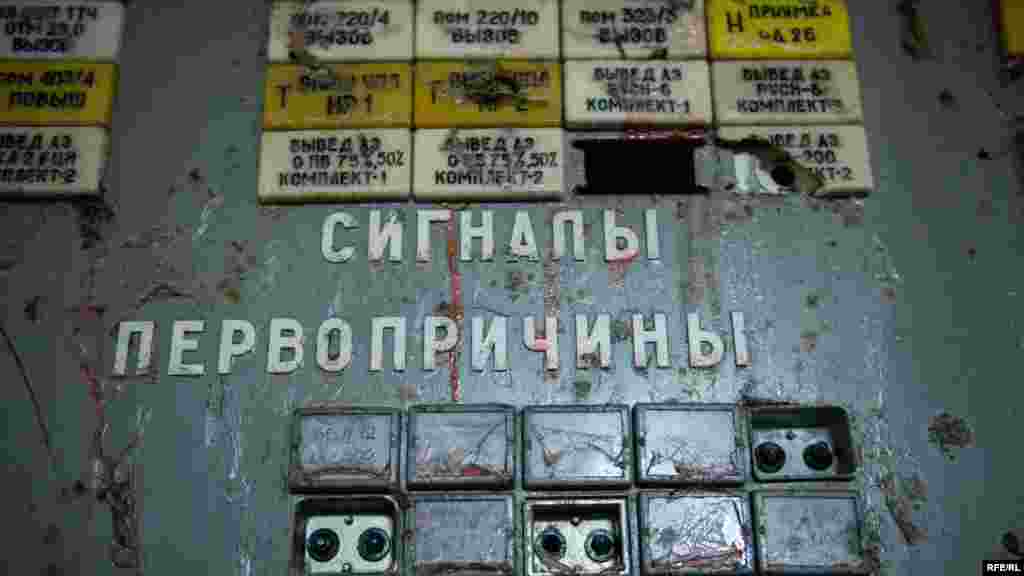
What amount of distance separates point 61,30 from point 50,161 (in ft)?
0.93

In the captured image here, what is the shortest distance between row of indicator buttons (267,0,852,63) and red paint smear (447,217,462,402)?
0.35 metres

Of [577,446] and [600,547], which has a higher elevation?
[577,446]

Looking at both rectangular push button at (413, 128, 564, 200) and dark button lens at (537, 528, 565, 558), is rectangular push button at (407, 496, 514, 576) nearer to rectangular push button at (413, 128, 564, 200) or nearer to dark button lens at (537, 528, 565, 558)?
dark button lens at (537, 528, 565, 558)

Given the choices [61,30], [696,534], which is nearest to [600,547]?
[696,534]

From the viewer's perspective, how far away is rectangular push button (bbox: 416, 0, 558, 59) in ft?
5.81

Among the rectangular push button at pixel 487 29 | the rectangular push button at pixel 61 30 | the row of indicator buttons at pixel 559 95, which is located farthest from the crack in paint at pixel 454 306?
the rectangular push button at pixel 61 30

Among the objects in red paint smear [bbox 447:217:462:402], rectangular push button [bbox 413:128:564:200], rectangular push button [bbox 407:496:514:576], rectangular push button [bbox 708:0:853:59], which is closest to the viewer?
rectangular push button [bbox 407:496:514:576]

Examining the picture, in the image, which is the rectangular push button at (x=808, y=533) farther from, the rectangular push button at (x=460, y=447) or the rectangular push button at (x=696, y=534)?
the rectangular push button at (x=460, y=447)

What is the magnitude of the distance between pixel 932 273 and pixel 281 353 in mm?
1112

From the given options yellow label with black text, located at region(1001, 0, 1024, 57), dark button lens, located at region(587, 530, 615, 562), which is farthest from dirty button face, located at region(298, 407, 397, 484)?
yellow label with black text, located at region(1001, 0, 1024, 57)

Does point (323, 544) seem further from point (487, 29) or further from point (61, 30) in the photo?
point (61, 30)

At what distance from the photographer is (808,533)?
147 centimetres

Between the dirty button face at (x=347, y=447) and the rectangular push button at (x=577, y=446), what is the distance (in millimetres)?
223

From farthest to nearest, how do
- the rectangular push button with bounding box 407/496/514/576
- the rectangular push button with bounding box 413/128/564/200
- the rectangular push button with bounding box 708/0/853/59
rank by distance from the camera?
the rectangular push button with bounding box 708/0/853/59 < the rectangular push button with bounding box 413/128/564/200 < the rectangular push button with bounding box 407/496/514/576
